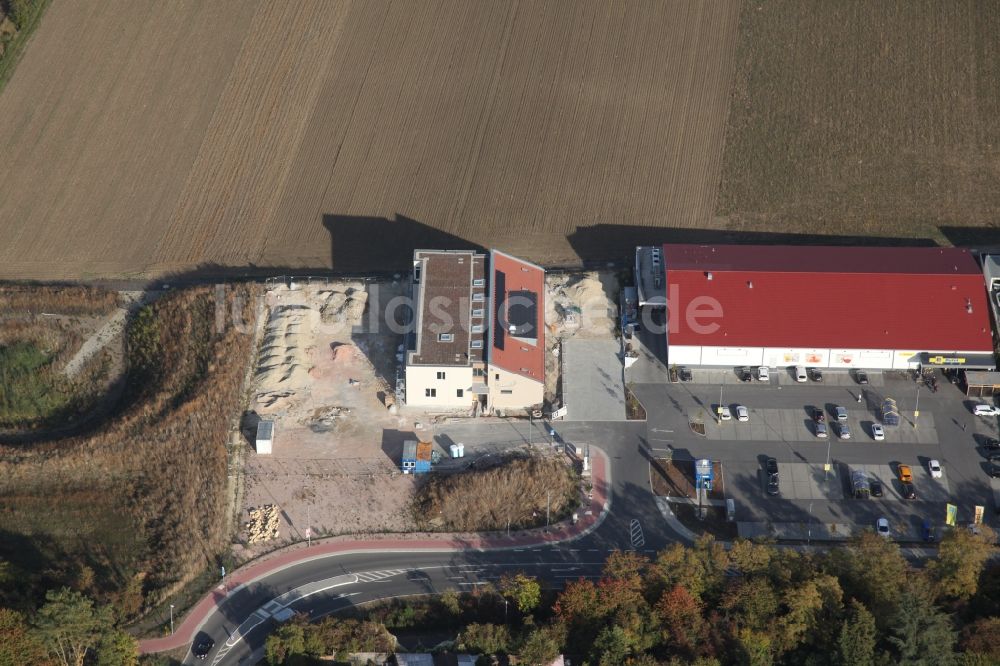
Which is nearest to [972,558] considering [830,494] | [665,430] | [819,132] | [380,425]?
[830,494]

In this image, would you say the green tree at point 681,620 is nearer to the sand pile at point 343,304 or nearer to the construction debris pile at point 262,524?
the construction debris pile at point 262,524

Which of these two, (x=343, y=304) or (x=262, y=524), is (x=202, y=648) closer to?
(x=262, y=524)

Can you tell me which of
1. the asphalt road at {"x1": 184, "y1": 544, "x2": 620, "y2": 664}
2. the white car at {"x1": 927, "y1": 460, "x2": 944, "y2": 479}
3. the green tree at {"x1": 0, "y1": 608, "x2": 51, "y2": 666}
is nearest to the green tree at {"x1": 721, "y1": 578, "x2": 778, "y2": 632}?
the asphalt road at {"x1": 184, "y1": 544, "x2": 620, "y2": 664}

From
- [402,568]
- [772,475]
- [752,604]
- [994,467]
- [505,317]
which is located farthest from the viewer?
[505,317]

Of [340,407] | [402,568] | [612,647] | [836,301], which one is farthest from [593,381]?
[612,647]

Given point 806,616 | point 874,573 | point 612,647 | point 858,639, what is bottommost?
point 612,647

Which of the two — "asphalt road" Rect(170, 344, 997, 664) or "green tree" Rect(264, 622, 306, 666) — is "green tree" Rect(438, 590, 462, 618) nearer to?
"asphalt road" Rect(170, 344, 997, 664)

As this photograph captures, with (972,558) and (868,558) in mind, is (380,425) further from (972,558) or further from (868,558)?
(972,558)
